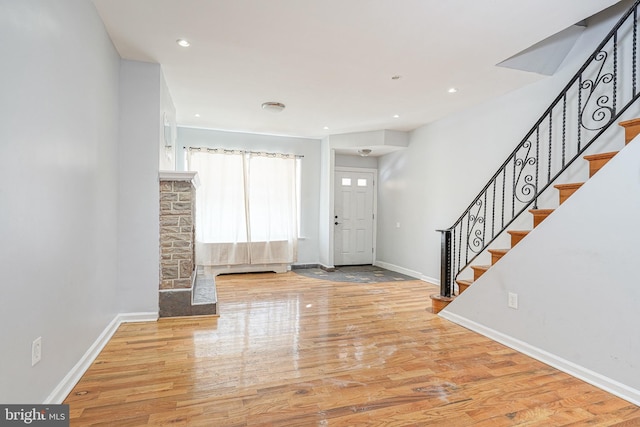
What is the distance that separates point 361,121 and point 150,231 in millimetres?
3670

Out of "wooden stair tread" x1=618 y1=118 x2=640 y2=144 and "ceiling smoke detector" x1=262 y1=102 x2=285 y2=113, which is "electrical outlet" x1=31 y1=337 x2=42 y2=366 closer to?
"ceiling smoke detector" x1=262 y1=102 x2=285 y2=113

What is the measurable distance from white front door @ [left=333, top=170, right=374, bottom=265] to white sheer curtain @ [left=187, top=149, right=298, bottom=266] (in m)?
1.03

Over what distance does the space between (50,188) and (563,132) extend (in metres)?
3.99

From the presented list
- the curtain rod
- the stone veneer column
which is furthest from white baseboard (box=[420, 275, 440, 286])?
the stone veneer column

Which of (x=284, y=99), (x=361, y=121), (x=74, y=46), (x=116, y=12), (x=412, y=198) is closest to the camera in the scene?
(x=74, y=46)

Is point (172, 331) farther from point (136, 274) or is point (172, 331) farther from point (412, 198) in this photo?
point (412, 198)

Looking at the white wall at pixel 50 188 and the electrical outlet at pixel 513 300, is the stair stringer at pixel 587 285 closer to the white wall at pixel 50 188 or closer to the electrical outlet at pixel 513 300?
the electrical outlet at pixel 513 300

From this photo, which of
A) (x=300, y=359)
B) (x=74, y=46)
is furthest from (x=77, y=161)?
(x=300, y=359)

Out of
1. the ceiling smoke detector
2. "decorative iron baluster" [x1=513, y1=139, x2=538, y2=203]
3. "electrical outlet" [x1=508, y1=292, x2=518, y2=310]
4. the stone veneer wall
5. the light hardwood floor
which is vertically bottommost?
the light hardwood floor

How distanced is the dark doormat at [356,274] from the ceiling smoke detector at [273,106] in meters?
2.98

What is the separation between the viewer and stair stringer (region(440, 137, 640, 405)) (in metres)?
2.20

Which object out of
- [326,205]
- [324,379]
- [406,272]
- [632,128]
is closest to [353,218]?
[326,205]

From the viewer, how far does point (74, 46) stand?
2.21 metres

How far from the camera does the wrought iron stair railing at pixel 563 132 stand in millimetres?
2965
